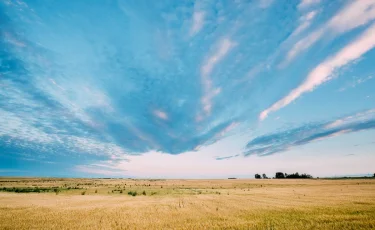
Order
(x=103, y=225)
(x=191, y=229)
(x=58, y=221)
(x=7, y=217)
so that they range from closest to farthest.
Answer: (x=191, y=229), (x=103, y=225), (x=58, y=221), (x=7, y=217)

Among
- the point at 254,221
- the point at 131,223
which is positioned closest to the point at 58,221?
the point at 131,223

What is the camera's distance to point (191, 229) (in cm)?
1519

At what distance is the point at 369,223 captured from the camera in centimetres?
1587

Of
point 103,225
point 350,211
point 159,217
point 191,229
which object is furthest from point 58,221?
point 350,211

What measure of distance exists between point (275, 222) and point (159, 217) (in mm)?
9088

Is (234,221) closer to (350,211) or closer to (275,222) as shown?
(275,222)

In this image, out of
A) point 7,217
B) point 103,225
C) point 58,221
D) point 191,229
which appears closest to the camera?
point 191,229

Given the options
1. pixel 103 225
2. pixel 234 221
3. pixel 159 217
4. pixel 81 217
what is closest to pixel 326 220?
pixel 234 221

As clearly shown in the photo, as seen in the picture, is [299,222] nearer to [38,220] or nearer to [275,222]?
[275,222]

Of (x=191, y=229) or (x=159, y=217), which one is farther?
(x=159, y=217)

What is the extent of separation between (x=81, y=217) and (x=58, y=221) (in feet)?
6.67

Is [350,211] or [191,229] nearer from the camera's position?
[191,229]

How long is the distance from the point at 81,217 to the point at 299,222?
17.0 metres

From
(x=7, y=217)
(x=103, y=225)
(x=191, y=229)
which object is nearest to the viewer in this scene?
(x=191, y=229)
